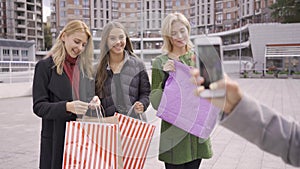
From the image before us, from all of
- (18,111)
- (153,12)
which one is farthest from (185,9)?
(18,111)

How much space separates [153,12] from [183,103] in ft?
2.03

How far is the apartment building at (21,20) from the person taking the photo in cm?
5684

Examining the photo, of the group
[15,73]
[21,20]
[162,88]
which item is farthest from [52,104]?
[21,20]

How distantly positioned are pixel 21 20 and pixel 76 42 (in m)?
62.0

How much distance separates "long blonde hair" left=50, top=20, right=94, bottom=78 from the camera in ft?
6.89

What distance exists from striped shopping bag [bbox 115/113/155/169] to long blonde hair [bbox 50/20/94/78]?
0.37 metres

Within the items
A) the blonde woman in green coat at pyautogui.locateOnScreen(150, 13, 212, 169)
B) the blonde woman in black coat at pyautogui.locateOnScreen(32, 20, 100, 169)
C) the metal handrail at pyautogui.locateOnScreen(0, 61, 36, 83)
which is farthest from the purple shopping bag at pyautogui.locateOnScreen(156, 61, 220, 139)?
the metal handrail at pyautogui.locateOnScreen(0, 61, 36, 83)

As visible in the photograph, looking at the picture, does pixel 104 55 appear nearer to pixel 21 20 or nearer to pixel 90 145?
pixel 90 145

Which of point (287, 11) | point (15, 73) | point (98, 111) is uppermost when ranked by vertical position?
point (287, 11)

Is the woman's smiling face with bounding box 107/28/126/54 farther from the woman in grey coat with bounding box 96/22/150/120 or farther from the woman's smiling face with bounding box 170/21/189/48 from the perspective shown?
the woman's smiling face with bounding box 170/21/189/48

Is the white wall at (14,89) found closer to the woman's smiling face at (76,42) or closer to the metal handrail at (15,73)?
the metal handrail at (15,73)

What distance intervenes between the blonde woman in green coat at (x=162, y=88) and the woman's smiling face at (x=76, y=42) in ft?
1.60

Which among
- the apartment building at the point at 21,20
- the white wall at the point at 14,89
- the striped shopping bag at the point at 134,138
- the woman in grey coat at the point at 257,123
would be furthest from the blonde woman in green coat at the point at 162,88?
the apartment building at the point at 21,20

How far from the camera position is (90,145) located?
196 cm
